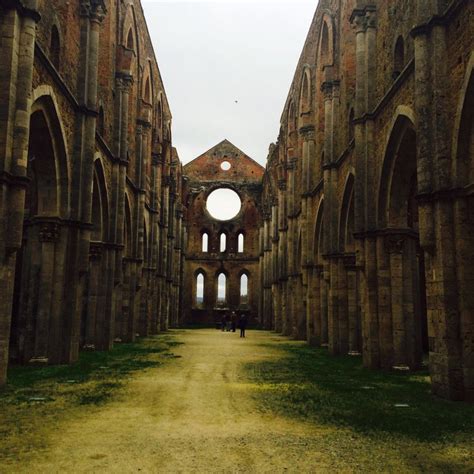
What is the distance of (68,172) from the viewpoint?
14.6 meters

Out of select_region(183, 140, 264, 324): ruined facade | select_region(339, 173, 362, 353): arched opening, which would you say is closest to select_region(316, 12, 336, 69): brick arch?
select_region(339, 173, 362, 353): arched opening

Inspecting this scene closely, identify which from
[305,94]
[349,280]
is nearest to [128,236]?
[349,280]

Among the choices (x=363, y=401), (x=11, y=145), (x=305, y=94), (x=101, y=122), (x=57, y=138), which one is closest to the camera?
(x=363, y=401)

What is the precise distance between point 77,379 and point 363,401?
19.3ft

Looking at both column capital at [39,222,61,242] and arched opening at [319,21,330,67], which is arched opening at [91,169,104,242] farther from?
arched opening at [319,21,330,67]

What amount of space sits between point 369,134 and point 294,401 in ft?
28.8

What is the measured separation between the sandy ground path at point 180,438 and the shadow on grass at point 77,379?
636 millimetres

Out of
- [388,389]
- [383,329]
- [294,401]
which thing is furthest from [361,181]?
[294,401]

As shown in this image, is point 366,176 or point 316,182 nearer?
point 366,176

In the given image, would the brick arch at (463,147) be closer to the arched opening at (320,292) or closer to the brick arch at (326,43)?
the arched opening at (320,292)

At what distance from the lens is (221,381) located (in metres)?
11.5

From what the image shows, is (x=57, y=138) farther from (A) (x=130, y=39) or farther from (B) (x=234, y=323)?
(B) (x=234, y=323)

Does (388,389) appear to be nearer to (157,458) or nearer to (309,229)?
A: (157,458)

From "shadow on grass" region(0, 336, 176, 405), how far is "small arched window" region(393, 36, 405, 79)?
9.69 meters
